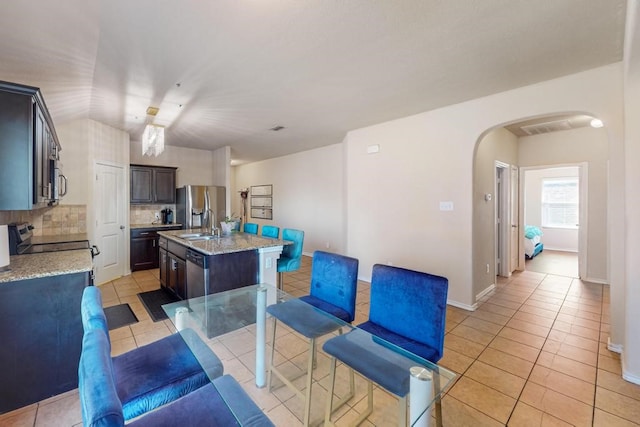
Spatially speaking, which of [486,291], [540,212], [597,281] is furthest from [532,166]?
[540,212]

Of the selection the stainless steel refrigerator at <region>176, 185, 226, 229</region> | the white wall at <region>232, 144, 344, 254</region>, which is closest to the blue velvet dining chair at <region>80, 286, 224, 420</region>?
the white wall at <region>232, 144, 344, 254</region>

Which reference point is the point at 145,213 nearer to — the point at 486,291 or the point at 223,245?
the point at 223,245

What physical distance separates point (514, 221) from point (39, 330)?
22.7 ft

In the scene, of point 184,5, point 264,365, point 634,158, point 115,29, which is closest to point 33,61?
point 115,29

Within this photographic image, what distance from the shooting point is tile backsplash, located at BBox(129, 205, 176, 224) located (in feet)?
19.0

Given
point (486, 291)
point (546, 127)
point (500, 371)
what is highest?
point (546, 127)

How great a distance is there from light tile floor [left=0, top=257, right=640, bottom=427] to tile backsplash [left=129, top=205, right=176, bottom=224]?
252cm

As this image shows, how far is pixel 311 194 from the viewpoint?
6746 millimetres

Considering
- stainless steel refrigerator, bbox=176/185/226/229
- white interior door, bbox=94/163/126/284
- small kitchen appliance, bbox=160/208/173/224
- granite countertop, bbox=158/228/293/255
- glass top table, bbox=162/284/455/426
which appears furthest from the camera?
small kitchen appliance, bbox=160/208/173/224

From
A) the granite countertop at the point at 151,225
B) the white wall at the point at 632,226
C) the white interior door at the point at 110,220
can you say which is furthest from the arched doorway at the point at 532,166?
the white interior door at the point at 110,220

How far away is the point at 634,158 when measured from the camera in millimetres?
2094

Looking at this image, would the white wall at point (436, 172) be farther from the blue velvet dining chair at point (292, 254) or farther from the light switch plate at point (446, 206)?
the blue velvet dining chair at point (292, 254)

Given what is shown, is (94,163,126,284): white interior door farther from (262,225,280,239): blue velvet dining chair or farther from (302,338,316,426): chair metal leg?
(302,338,316,426): chair metal leg

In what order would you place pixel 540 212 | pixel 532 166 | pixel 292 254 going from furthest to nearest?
pixel 540 212 → pixel 532 166 → pixel 292 254
